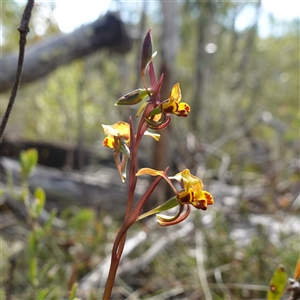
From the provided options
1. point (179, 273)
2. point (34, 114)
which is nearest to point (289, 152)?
point (179, 273)

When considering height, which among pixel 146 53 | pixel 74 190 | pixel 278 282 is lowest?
pixel 278 282

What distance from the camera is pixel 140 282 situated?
4.78 feet

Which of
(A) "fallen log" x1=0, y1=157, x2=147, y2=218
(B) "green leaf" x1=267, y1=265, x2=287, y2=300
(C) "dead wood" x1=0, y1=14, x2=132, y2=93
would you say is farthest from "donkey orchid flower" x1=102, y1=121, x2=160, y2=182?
(C) "dead wood" x1=0, y1=14, x2=132, y2=93

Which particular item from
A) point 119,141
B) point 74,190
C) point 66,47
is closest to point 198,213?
point 74,190

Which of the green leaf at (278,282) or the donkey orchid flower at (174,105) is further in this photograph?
the green leaf at (278,282)

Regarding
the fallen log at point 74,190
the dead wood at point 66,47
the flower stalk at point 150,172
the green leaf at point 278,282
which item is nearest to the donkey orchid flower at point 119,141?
the flower stalk at point 150,172

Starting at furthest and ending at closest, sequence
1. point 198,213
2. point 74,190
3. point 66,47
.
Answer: point 66,47
point 74,190
point 198,213

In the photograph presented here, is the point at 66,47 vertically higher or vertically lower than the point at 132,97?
higher

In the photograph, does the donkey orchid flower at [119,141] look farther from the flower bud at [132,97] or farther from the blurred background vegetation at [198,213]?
the blurred background vegetation at [198,213]

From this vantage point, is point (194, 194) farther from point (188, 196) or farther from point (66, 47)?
point (66, 47)

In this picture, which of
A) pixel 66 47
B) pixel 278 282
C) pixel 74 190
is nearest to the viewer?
pixel 278 282

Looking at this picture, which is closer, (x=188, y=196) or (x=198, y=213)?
(x=188, y=196)

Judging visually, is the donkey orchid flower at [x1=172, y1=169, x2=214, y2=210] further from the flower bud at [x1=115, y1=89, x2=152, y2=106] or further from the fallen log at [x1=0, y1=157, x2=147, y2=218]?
the fallen log at [x1=0, y1=157, x2=147, y2=218]

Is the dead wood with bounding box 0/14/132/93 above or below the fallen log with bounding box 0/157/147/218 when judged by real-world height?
above
